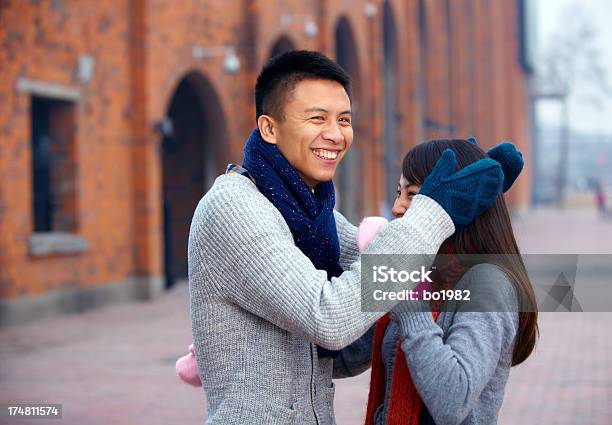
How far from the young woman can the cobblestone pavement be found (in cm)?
409

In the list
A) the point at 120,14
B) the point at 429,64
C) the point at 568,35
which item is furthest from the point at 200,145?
the point at 568,35

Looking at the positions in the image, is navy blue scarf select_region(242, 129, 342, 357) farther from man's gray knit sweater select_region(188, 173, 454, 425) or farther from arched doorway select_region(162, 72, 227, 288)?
arched doorway select_region(162, 72, 227, 288)

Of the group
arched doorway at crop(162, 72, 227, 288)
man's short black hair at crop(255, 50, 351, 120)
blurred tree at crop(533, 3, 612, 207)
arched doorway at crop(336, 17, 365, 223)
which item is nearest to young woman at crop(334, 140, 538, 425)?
man's short black hair at crop(255, 50, 351, 120)

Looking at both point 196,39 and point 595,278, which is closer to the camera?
point 595,278

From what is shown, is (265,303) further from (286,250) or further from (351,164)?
(351,164)

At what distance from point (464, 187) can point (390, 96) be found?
26185 millimetres

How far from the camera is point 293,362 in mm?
2094

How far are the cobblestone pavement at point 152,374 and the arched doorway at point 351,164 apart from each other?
11.9 meters

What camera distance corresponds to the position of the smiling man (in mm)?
1933

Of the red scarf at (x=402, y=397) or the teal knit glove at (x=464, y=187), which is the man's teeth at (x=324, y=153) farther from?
the red scarf at (x=402, y=397)

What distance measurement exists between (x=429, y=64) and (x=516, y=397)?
25312 mm

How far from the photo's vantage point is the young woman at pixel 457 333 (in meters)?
2.02

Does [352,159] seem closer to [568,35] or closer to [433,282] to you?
[433,282]

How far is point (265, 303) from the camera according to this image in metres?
1.97
